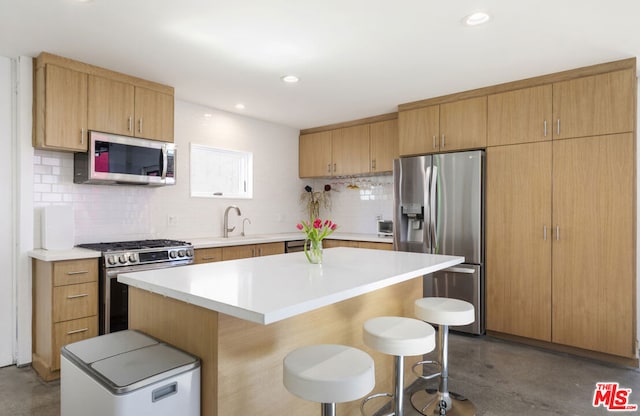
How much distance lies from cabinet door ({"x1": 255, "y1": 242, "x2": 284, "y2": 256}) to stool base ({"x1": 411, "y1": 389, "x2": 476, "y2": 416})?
2223mm

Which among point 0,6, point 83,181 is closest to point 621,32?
point 0,6

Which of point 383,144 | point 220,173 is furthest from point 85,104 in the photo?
point 383,144

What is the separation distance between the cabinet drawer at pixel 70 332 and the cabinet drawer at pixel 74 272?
0.97 feet

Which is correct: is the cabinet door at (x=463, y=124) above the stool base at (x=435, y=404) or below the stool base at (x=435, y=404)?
above

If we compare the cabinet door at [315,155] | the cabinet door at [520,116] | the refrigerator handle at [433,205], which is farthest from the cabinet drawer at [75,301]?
the cabinet door at [520,116]

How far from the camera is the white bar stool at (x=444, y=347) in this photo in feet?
7.15

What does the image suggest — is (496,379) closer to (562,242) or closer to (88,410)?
(562,242)

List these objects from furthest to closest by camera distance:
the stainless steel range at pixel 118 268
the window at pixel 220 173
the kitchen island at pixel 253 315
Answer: the window at pixel 220 173
the stainless steel range at pixel 118 268
the kitchen island at pixel 253 315

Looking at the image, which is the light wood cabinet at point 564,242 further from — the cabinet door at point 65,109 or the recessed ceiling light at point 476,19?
the cabinet door at point 65,109

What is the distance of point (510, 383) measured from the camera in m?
2.68

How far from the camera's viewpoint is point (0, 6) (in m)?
2.23

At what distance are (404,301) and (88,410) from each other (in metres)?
1.93

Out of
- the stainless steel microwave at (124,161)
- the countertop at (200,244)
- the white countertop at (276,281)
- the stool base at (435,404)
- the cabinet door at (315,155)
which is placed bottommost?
the stool base at (435,404)

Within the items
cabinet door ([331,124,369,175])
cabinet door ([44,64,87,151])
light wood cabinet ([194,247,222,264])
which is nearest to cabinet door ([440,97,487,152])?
cabinet door ([331,124,369,175])
